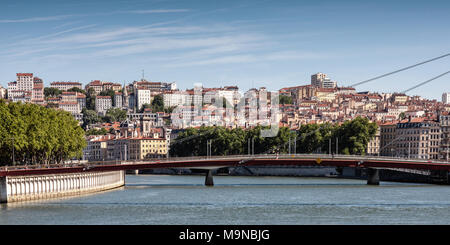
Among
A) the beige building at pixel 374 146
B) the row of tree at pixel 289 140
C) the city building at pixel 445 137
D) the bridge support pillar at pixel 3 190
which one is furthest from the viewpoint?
the beige building at pixel 374 146

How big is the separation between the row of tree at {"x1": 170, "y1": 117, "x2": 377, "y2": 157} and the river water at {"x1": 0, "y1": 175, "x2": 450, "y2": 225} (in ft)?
112

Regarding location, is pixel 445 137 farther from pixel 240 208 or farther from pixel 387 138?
pixel 240 208

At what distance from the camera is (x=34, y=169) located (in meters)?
43.3

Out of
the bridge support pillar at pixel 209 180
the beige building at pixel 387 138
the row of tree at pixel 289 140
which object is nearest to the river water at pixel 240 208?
the bridge support pillar at pixel 209 180

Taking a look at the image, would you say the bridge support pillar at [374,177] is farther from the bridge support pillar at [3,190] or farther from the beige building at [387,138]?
the beige building at [387,138]

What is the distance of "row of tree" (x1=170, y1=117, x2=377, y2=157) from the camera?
84.4 m

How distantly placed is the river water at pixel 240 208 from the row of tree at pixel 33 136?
549 centimetres

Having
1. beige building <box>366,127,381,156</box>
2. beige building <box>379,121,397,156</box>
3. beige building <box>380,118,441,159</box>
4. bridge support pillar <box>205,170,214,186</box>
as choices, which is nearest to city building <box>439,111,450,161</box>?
beige building <box>380,118,441,159</box>

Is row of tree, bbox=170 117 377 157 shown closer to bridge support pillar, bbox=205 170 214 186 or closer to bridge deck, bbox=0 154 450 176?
bridge support pillar, bbox=205 170 214 186

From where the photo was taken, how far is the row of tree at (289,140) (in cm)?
8444
